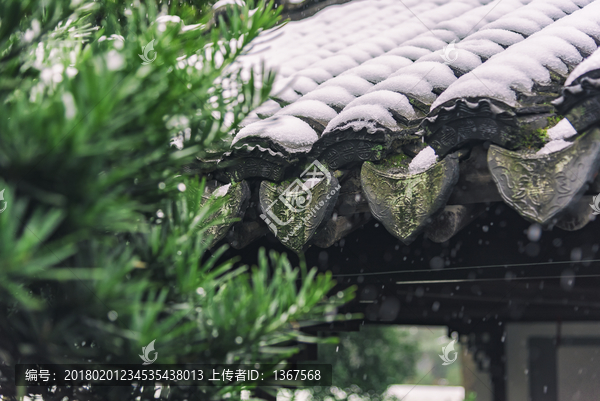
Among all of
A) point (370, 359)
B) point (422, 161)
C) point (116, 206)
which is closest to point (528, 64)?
point (422, 161)

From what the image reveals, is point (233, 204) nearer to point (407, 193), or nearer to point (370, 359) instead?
point (407, 193)

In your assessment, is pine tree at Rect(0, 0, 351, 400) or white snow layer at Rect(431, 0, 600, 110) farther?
white snow layer at Rect(431, 0, 600, 110)

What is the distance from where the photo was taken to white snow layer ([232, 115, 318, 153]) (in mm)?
1430

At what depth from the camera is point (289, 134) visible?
1.47m

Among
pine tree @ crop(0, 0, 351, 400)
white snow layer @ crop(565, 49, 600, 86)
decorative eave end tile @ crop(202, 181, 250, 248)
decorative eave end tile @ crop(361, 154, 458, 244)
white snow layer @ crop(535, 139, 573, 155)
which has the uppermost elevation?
pine tree @ crop(0, 0, 351, 400)

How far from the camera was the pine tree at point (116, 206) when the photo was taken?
48 cm

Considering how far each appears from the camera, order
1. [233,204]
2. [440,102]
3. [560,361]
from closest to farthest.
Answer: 1. [440,102]
2. [233,204]
3. [560,361]

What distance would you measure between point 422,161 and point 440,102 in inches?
6.2

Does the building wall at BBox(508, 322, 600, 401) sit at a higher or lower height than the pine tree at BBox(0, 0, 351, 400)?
lower

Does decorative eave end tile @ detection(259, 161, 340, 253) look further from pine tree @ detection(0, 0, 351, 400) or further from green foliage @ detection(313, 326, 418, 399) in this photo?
green foliage @ detection(313, 326, 418, 399)

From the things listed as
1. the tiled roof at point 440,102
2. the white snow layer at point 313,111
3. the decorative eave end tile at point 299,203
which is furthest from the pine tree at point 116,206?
the white snow layer at point 313,111

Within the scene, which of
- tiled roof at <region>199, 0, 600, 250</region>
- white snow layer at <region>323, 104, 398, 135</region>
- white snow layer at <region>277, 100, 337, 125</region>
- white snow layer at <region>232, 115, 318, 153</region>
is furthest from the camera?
white snow layer at <region>277, 100, 337, 125</region>

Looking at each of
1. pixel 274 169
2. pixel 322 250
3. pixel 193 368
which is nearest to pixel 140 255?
pixel 193 368

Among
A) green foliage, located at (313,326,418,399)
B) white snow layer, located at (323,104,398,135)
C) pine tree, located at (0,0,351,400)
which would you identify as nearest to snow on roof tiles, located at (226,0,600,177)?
white snow layer, located at (323,104,398,135)
